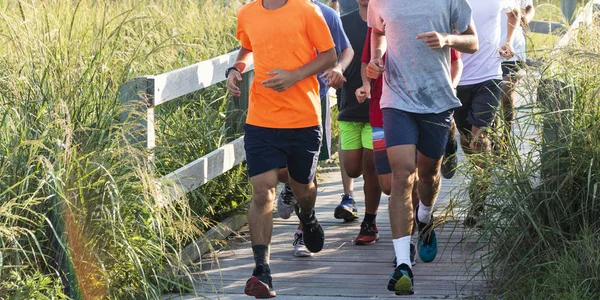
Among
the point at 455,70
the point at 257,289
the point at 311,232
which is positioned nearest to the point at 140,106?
the point at 257,289

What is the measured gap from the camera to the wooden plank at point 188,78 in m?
6.69

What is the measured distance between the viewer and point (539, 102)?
6.41 m

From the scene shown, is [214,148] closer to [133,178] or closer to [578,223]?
[133,178]

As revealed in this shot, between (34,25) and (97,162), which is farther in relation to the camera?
(34,25)

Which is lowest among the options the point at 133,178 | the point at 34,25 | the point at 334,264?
the point at 334,264

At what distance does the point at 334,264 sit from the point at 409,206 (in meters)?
0.97

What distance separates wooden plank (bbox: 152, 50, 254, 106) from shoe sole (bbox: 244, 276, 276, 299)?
1.22m

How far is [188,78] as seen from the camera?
7285 mm

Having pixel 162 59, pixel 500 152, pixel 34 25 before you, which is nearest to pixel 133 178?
pixel 34 25

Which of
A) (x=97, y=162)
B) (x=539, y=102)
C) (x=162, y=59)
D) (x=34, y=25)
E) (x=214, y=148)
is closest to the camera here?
(x=97, y=162)

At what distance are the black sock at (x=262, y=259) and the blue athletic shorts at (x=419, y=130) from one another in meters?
1.01

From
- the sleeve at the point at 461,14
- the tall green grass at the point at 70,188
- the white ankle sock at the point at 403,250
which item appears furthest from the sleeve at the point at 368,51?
the tall green grass at the point at 70,188

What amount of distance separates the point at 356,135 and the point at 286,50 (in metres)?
1.62

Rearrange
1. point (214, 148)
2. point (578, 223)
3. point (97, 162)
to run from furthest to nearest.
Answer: point (214, 148), point (578, 223), point (97, 162)
